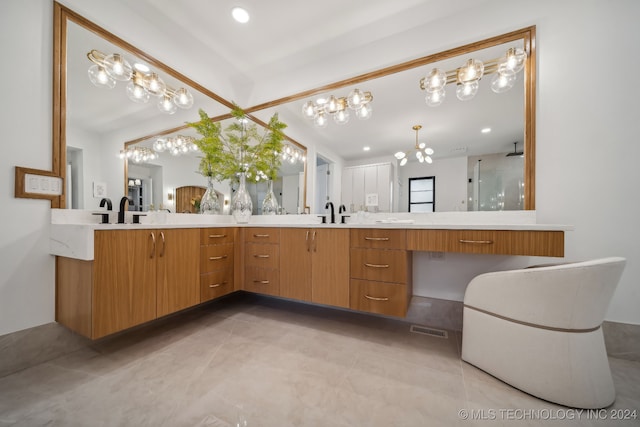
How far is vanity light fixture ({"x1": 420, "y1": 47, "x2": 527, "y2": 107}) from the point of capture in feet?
5.67

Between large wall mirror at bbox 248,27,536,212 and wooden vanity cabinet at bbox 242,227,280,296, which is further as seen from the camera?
wooden vanity cabinet at bbox 242,227,280,296

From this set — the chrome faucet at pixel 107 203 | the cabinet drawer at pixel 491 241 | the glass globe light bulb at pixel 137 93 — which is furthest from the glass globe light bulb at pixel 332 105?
the chrome faucet at pixel 107 203

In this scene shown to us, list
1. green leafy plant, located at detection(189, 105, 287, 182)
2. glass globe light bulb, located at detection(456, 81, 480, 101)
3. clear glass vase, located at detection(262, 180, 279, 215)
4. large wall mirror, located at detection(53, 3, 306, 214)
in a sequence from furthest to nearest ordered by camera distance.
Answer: clear glass vase, located at detection(262, 180, 279, 215) < green leafy plant, located at detection(189, 105, 287, 182) < glass globe light bulb, located at detection(456, 81, 480, 101) < large wall mirror, located at detection(53, 3, 306, 214)

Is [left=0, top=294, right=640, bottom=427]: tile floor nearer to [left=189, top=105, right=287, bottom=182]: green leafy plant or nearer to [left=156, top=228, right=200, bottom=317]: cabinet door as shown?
[left=156, top=228, right=200, bottom=317]: cabinet door

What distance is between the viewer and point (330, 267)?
189cm

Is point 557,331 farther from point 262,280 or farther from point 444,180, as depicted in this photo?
point 262,280

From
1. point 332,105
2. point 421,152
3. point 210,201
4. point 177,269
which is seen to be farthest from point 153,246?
point 421,152

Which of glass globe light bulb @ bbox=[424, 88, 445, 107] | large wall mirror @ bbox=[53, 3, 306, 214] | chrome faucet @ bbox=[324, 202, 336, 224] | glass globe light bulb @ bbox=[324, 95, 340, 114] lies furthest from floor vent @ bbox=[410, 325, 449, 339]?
large wall mirror @ bbox=[53, 3, 306, 214]

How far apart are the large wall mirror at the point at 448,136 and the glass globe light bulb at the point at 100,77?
5.37 ft

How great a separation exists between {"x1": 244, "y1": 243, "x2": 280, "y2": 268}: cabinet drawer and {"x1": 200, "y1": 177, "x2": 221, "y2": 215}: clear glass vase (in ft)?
2.16

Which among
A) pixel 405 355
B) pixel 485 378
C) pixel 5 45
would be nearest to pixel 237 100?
pixel 5 45

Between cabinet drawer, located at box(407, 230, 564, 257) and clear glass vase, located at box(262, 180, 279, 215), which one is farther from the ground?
clear glass vase, located at box(262, 180, 279, 215)

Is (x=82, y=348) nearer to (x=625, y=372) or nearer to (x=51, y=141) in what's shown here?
(x=51, y=141)

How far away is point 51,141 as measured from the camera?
4.95 ft
